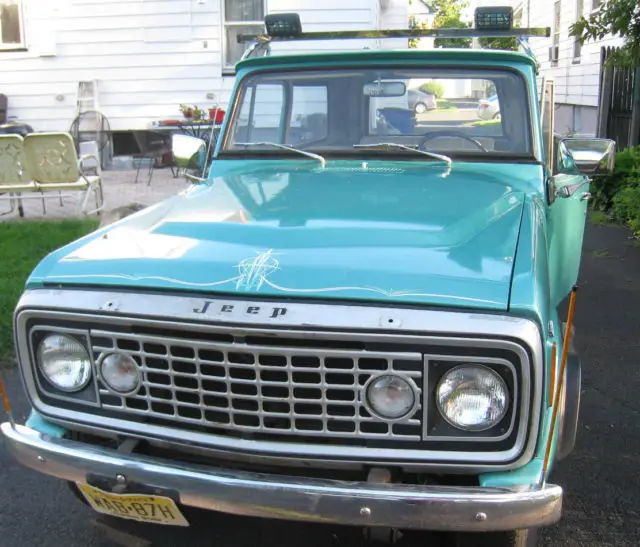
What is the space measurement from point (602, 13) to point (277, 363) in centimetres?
666

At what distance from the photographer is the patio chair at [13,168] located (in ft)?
25.7

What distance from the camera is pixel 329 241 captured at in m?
2.47

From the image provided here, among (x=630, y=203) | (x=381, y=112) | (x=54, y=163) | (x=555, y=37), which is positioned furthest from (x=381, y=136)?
(x=555, y=37)

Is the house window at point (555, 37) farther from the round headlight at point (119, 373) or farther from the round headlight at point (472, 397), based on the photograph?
the round headlight at point (119, 373)

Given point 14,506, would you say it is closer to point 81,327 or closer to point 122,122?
point 81,327

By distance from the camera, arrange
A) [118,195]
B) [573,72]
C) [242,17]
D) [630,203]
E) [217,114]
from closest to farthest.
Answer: [630,203], [118,195], [217,114], [242,17], [573,72]

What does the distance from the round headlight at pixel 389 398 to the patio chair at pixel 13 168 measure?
6658 millimetres

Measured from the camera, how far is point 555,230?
3.35m

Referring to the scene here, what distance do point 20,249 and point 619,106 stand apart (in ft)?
28.9

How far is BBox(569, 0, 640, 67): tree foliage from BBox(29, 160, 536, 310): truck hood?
463 centimetres

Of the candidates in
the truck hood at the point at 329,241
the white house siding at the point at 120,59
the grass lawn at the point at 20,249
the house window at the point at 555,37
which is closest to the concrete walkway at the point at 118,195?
the grass lawn at the point at 20,249

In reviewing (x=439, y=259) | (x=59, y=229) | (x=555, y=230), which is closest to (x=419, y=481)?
(x=439, y=259)

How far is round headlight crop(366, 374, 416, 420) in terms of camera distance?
2143 millimetres

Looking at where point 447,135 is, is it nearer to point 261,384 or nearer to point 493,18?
point 493,18
